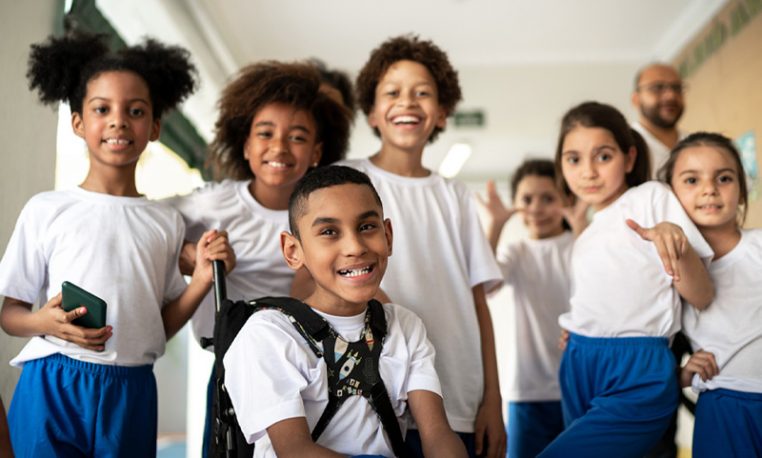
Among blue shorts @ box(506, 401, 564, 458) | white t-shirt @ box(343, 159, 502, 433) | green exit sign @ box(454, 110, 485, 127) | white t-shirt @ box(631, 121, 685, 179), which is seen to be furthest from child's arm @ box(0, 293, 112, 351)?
green exit sign @ box(454, 110, 485, 127)

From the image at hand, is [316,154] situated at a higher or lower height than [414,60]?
lower

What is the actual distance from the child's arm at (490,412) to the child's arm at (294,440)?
2.33 ft

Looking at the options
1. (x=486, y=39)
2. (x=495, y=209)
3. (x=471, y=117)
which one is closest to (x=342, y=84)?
(x=495, y=209)

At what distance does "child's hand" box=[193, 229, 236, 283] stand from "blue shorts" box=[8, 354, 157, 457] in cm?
33

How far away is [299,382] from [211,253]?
22.3 inches

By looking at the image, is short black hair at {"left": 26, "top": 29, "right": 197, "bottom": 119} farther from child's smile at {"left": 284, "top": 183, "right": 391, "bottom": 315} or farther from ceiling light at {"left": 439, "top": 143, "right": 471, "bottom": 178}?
ceiling light at {"left": 439, "top": 143, "right": 471, "bottom": 178}

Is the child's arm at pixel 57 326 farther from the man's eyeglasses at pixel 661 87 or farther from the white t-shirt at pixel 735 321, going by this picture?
the man's eyeglasses at pixel 661 87

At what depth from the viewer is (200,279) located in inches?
81.0

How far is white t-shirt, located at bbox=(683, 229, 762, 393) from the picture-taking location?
2086 millimetres

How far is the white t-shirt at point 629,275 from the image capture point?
7.13ft

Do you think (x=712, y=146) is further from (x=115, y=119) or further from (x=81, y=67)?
(x=81, y=67)

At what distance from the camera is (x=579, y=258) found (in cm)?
239

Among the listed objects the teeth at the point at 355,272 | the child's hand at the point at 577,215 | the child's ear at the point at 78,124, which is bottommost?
the teeth at the point at 355,272

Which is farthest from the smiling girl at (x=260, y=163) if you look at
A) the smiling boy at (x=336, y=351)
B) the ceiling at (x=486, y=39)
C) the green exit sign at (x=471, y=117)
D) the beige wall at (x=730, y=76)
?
the green exit sign at (x=471, y=117)
